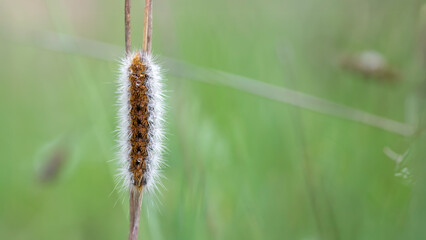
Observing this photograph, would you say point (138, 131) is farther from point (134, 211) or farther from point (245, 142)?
point (245, 142)

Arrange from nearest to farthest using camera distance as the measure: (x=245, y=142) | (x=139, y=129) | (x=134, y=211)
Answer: (x=134, y=211) → (x=139, y=129) → (x=245, y=142)

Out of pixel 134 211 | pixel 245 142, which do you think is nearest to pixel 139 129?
pixel 134 211

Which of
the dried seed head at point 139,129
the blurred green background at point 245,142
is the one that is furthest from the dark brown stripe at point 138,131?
the blurred green background at point 245,142

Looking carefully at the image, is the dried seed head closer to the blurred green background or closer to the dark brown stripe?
the dark brown stripe

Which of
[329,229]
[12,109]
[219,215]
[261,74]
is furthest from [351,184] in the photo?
[12,109]

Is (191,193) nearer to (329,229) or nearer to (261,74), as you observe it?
(329,229)

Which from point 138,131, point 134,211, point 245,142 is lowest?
point 134,211

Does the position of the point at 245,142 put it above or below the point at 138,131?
above
